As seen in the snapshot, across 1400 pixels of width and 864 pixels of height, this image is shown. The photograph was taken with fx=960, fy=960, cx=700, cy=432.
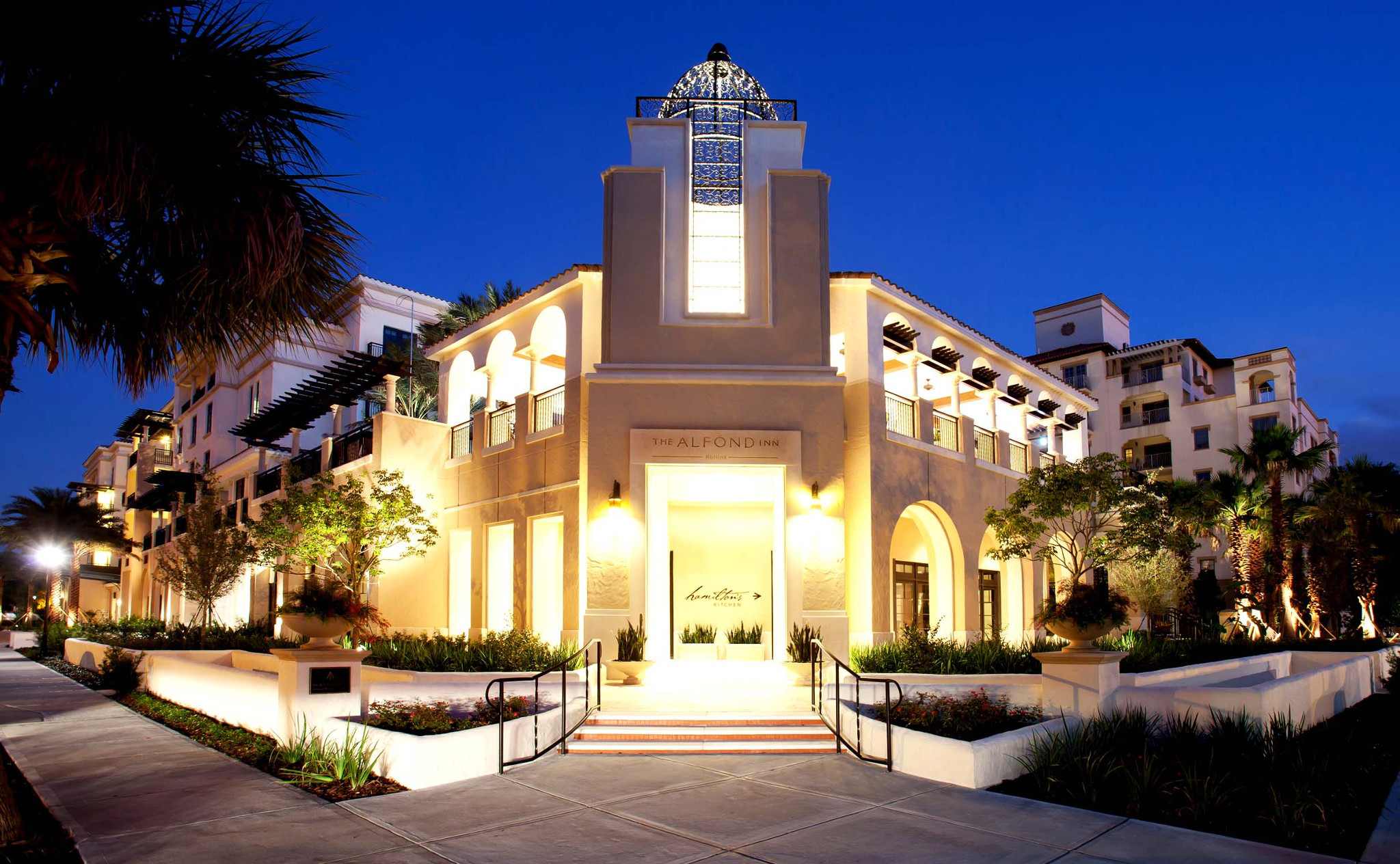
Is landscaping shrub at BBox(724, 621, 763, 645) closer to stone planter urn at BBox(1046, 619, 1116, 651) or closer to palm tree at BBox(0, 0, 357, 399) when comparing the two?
stone planter urn at BBox(1046, 619, 1116, 651)

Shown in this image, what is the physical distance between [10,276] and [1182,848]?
9574 mm

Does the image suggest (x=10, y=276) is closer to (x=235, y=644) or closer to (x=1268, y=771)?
(x=1268, y=771)

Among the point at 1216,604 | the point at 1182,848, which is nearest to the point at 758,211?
the point at 1182,848

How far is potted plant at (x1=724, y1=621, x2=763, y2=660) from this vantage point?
19.4 m

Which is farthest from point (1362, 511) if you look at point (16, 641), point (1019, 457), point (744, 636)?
point (16, 641)

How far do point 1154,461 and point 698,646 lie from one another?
39.0 meters

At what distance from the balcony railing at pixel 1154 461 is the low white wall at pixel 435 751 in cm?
4590

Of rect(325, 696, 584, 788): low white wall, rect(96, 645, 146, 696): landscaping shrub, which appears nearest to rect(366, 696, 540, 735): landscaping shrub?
rect(325, 696, 584, 788): low white wall

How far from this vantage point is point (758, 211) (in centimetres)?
1916

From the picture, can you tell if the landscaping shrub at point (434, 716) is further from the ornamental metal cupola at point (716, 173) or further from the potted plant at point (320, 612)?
the ornamental metal cupola at point (716, 173)

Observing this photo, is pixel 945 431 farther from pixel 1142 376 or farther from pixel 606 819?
pixel 1142 376

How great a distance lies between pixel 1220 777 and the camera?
9016mm

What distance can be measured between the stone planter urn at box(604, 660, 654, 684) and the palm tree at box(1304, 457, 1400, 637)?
23836mm

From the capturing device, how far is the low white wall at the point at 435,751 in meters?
9.76
